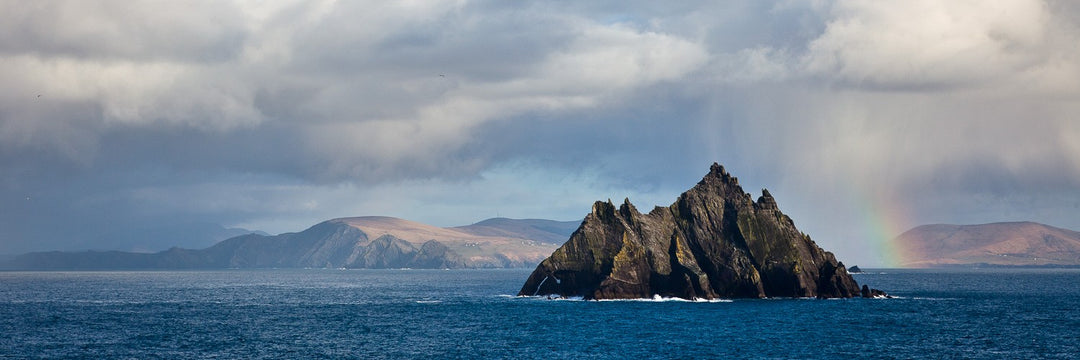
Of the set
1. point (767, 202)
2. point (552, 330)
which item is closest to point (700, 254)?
point (767, 202)

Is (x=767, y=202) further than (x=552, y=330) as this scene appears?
Yes

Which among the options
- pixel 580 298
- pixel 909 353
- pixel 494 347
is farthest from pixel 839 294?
pixel 494 347

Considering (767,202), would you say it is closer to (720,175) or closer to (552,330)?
(720,175)

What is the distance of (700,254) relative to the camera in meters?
162

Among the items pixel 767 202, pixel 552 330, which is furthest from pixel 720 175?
pixel 552 330

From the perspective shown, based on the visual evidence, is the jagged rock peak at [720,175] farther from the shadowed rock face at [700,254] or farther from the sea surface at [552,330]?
the sea surface at [552,330]

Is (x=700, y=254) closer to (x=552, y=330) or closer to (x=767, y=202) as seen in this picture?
(x=767, y=202)

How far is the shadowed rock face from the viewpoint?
15762cm

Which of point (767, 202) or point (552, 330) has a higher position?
point (767, 202)

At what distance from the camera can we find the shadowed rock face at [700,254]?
517 feet

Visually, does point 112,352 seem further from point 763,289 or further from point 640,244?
point 763,289

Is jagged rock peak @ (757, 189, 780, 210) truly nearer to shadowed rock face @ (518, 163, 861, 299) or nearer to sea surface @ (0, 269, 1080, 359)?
shadowed rock face @ (518, 163, 861, 299)

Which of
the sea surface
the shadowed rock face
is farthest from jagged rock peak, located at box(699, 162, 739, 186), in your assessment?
the sea surface

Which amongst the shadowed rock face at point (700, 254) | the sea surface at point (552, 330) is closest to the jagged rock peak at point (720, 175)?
the shadowed rock face at point (700, 254)
